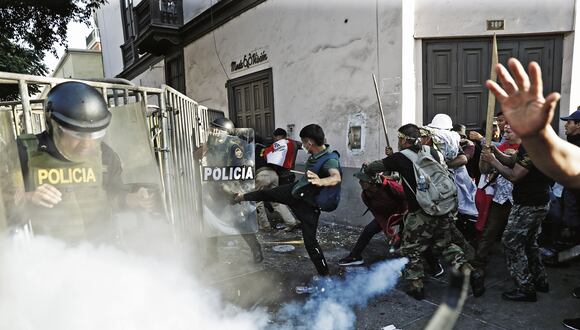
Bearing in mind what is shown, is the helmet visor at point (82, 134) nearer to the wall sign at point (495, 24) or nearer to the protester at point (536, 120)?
the protester at point (536, 120)

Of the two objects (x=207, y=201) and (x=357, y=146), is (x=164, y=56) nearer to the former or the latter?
(x=357, y=146)

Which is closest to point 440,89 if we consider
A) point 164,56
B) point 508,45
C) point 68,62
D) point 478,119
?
point 478,119

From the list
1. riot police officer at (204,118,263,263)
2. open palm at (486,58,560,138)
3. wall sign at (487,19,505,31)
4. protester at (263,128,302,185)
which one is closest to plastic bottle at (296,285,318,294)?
riot police officer at (204,118,263,263)

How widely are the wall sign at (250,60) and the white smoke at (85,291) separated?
21.0ft

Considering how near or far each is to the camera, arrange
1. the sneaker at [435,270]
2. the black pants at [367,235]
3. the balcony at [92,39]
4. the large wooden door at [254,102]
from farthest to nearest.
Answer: the balcony at [92,39] < the large wooden door at [254,102] < the black pants at [367,235] < the sneaker at [435,270]

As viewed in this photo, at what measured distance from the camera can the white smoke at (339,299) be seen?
10.3ft

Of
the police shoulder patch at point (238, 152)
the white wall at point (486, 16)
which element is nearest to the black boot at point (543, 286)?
the police shoulder patch at point (238, 152)

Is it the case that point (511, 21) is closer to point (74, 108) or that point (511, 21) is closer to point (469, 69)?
point (469, 69)

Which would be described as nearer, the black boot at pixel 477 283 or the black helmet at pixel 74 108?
the black helmet at pixel 74 108

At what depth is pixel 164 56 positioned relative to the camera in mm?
13000

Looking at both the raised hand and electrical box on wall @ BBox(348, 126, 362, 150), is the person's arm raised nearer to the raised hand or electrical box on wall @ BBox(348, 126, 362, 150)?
the raised hand

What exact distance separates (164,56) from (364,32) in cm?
904

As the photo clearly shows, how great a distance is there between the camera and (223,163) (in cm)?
441

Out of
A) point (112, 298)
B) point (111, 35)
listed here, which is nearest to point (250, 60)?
point (112, 298)
